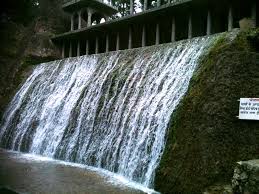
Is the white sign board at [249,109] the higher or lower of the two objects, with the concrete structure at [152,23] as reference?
lower

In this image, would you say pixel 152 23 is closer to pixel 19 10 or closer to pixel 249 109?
→ pixel 19 10

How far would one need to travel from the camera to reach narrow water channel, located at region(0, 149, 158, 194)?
852 cm

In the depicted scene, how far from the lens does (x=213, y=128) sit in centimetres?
823

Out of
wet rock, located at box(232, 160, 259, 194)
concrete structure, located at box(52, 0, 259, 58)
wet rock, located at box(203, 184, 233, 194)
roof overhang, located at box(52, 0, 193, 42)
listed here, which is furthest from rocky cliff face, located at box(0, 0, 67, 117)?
wet rock, located at box(232, 160, 259, 194)

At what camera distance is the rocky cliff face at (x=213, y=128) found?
7961 millimetres

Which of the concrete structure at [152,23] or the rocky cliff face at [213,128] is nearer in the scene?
the rocky cliff face at [213,128]

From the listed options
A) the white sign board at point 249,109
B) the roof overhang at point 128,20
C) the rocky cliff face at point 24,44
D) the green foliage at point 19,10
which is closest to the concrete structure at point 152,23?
the roof overhang at point 128,20

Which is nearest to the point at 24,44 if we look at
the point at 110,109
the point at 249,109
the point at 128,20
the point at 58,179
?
the point at 128,20

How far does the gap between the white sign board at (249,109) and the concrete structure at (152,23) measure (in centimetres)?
780

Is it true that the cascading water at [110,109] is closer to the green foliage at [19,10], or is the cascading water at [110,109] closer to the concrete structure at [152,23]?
the concrete structure at [152,23]

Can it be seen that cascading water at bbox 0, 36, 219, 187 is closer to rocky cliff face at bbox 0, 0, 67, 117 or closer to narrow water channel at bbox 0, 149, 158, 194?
narrow water channel at bbox 0, 149, 158, 194

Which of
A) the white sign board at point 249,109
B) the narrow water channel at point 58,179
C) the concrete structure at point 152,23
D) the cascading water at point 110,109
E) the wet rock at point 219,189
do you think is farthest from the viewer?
the concrete structure at point 152,23

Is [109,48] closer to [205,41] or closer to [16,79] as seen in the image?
[16,79]

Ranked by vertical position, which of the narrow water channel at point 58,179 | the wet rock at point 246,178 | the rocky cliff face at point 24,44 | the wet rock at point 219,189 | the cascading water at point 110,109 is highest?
the rocky cliff face at point 24,44
